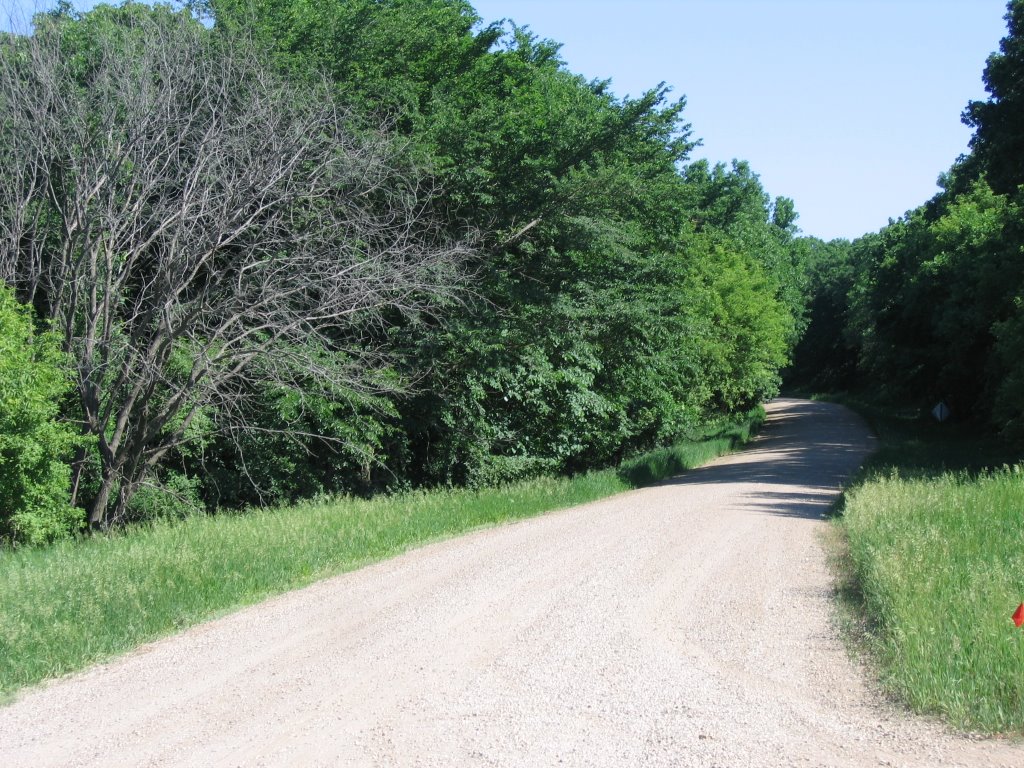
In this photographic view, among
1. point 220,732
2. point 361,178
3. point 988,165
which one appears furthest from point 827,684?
point 988,165

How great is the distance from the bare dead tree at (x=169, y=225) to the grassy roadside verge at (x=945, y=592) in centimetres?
979

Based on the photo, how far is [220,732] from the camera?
5742 mm

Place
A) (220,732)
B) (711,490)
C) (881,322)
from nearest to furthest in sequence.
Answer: (220,732) < (711,490) < (881,322)

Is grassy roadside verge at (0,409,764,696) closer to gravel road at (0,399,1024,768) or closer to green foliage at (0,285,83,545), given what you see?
gravel road at (0,399,1024,768)

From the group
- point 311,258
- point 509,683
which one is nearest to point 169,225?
point 311,258

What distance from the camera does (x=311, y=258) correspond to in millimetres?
17078

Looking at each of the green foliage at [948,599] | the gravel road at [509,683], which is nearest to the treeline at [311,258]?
the gravel road at [509,683]

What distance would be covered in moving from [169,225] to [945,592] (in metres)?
13.2

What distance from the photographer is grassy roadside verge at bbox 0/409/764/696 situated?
784 centimetres

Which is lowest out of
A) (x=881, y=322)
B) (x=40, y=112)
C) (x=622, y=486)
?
(x=622, y=486)

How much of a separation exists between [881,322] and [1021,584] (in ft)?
146

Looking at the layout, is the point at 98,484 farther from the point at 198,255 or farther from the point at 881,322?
the point at 881,322

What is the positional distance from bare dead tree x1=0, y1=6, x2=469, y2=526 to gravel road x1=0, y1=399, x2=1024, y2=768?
695 cm

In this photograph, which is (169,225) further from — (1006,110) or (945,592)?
(1006,110)
